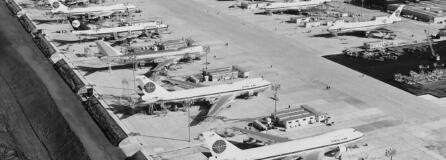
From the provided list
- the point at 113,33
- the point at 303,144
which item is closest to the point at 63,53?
the point at 113,33

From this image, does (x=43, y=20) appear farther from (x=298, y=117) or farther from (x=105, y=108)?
(x=298, y=117)

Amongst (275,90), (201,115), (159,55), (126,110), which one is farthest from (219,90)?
(159,55)

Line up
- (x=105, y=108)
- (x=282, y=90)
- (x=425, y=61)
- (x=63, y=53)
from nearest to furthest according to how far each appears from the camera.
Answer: (x=105, y=108) → (x=282, y=90) → (x=425, y=61) → (x=63, y=53)

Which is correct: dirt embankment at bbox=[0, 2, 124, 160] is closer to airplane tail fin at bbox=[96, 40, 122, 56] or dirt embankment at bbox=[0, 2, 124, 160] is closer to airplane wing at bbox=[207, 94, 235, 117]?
airplane tail fin at bbox=[96, 40, 122, 56]

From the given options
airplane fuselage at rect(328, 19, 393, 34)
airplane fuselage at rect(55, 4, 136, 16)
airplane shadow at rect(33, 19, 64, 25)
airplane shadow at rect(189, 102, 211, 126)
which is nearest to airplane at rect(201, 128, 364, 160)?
airplane shadow at rect(189, 102, 211, 126)

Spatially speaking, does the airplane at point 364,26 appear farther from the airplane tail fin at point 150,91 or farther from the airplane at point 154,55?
the airplane tail fin at point 150,91

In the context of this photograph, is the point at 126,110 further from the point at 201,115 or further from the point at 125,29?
the point at 125,29

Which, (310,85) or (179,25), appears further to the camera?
(179,25)
